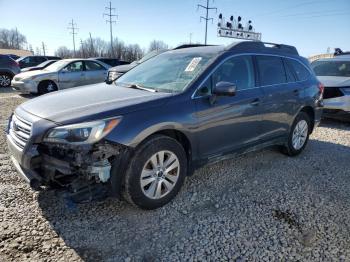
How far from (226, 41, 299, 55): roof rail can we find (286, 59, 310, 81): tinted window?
0.60ft

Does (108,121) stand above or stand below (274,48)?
below

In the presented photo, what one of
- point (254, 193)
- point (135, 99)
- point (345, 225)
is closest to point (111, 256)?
point (135, 99)

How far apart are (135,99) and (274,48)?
2.70 meters

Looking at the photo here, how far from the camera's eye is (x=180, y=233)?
2.98 metres

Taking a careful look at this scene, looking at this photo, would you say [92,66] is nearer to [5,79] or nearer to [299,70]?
[5,79]

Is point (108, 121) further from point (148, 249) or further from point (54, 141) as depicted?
point (148, 249)

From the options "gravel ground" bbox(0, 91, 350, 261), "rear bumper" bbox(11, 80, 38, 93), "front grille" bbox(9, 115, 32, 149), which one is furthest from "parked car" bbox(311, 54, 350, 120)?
"rear bumper" bbox(11, 80, 38, 93)

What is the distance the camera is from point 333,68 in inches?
353

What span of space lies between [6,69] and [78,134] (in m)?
13.9

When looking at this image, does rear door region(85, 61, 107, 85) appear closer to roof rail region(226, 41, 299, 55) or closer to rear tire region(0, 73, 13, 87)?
rear tire region(0, 73, 13, 87)

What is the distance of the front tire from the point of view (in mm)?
3041

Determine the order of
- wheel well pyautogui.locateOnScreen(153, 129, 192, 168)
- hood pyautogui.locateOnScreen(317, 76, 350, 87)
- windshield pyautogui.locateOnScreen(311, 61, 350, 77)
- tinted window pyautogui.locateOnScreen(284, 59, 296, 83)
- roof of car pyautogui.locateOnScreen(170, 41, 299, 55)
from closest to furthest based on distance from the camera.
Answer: wheel well pyautogui.locateOnScreen(153, 129, 192, 168) < roof of car pyautogui.locateOnScreen(170, 41, 299, 55) < tinted window pyautogui.locateOnScreen(284, 59, 296, 83) < hood pyautogui.locateOnScreen(317, 76, 350, 87) < windshield pyautogui.locateOnScreen(311, 61, 350, 77)

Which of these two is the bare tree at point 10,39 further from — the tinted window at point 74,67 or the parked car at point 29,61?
the tinted window at point 74,67

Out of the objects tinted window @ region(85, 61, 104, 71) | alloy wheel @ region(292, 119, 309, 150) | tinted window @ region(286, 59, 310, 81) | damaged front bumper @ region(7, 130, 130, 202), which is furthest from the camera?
tinted window @ region(85, 61, 104, 71)
